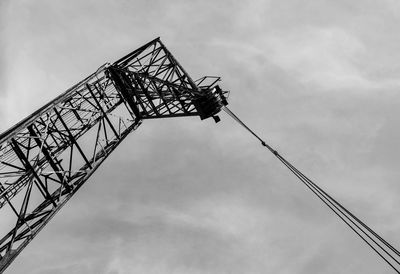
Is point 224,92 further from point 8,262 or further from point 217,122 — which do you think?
point 8,262

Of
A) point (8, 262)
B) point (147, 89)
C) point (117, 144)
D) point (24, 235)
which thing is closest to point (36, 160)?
point (24, 235)

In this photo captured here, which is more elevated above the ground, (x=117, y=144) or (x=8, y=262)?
(x=117, y=144)

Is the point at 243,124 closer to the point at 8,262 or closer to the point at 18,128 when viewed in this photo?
the point at 18,128

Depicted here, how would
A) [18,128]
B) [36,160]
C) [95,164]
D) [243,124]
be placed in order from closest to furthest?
1. [18,128]
2. [36,160]
3. [95,164]
4. [243,124]

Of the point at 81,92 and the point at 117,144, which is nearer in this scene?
the point at 81,92

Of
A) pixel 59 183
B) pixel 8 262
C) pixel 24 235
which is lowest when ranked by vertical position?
pixel 8 262

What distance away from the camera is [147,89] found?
1534 centimetres

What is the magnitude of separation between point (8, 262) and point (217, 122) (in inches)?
358

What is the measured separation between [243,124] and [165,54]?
4446mm

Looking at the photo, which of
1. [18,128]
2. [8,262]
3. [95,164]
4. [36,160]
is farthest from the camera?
[95,164]

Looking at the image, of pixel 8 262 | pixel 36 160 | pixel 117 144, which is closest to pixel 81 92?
pixel 117 144

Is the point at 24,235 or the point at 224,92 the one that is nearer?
the point at 24,235

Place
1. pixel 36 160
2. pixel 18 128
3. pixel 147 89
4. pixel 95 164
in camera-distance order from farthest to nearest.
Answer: pixel 147 89 < pixel 95 164 < pixel 36 160 < pixel 18 128

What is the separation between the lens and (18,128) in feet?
31.8
